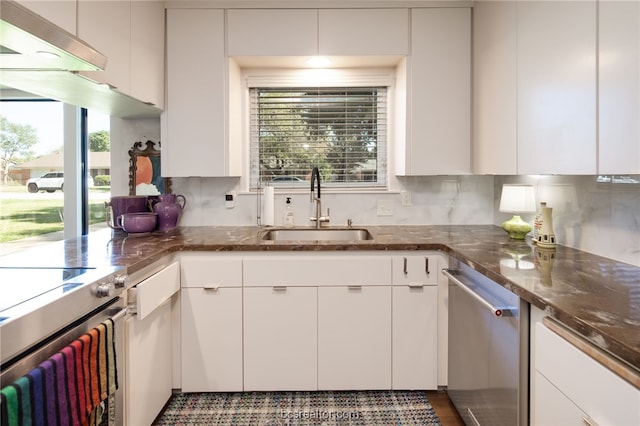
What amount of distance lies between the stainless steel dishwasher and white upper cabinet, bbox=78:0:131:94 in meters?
1.83

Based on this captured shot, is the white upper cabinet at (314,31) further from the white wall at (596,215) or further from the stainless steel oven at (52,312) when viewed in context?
the stainless steel oven at (52,312)

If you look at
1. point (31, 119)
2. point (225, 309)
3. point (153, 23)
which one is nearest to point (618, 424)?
point (225, 309)

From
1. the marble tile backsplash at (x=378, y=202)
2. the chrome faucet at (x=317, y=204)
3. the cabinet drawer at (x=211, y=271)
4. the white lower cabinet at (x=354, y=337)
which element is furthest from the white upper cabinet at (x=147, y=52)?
the white lower cabinet at (x=354, y=337)

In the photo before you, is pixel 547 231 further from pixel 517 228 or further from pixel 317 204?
pixel 317 204

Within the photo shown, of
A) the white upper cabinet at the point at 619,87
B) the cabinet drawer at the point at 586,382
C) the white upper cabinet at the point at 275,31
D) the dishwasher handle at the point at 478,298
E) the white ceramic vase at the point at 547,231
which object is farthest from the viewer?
the white upper cabinet at the point at 275,31

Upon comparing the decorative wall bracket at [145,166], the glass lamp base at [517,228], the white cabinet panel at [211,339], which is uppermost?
the decorative wall bracket at [145,166]

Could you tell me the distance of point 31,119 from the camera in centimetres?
268

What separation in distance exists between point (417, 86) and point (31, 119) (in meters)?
2.61

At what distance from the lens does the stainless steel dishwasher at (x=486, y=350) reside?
1.27m

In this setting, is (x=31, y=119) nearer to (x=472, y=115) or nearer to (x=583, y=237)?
(x=472, y=115)

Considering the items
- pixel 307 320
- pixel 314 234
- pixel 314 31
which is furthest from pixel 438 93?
pixel 307 320

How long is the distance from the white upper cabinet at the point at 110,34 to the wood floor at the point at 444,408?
88.5 inches

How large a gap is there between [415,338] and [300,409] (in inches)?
27.6

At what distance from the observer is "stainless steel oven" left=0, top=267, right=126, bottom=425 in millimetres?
932
